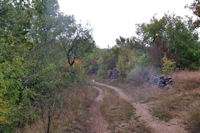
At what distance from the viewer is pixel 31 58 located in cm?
692

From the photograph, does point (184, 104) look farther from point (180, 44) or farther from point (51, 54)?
point (180, 44)

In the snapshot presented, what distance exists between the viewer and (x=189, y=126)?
5918 mm

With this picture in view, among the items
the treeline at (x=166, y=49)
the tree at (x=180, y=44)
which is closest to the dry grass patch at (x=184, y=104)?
the treeline at (x=166, y=49)

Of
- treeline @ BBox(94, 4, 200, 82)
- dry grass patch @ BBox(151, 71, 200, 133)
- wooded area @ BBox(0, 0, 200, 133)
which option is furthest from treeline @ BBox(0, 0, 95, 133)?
treeline @ BBox(94, 4, 200, 82)

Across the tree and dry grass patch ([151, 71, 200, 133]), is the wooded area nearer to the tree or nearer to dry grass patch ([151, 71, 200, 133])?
the tree

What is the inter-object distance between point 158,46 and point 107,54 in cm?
3036

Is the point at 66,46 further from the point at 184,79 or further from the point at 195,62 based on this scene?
the point at 195,62

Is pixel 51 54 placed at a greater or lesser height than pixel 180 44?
lesser

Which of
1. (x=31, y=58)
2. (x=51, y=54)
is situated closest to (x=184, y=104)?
(x=31, y=58)

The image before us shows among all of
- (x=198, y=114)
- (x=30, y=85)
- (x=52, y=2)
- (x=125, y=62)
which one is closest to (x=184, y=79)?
(x=198, y=114)

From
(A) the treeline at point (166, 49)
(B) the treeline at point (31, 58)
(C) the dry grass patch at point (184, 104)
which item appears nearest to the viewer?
(B) the treeline at point (31, 58)

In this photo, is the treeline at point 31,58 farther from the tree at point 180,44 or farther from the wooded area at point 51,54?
the tree at point 180,44

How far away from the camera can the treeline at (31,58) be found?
11.7ft

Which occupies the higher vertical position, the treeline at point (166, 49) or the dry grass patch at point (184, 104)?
the treeline at point (166, 49)
